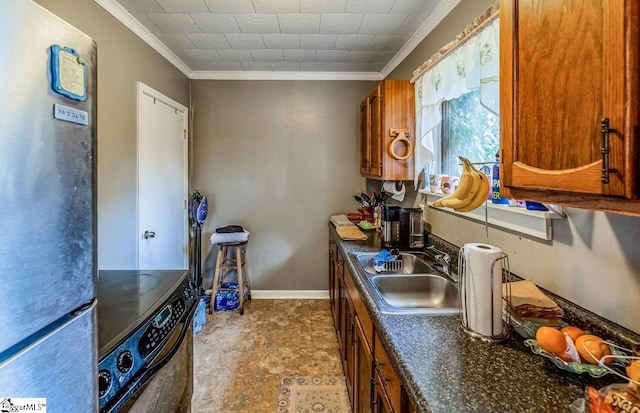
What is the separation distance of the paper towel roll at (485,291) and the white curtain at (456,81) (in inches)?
27.9

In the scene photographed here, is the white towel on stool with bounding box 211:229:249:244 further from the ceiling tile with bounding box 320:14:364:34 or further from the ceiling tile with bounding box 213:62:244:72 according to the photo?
the ceiling tile with bounding box 320:14:364:34

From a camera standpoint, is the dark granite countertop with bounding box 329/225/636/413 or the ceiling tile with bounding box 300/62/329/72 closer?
the dark granite countertop with bounding box 329/225/636/413

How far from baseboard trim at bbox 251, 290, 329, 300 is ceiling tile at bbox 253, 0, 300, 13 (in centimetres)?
279

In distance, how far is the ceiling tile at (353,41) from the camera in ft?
8.71

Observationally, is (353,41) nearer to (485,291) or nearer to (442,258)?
(442,258)

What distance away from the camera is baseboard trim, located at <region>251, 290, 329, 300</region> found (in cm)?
374

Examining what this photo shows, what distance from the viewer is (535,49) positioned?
831 millimetres

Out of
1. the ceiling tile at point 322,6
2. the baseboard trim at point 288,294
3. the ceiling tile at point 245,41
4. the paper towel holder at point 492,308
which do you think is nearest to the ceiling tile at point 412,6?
Answer: the ceiling tile at point 322,6

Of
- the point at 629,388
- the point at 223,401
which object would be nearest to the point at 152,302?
the point at 223,401

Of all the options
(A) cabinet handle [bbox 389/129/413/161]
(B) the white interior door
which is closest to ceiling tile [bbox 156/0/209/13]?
(B) the white interior door

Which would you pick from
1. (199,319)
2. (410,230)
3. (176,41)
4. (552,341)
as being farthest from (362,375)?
(176,41)

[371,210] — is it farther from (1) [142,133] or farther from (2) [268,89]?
(1) [142,133]

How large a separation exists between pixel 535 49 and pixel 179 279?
1.56 meters

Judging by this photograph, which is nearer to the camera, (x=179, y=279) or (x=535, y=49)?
(x=535, y=49)
